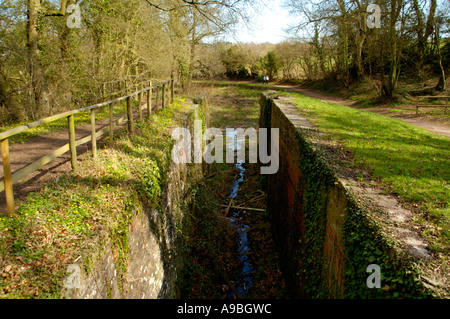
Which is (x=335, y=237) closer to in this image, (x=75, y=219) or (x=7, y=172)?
(x=75, y=219)

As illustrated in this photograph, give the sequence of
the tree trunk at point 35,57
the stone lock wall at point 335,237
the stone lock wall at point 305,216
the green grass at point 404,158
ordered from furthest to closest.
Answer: the tree trunk at point 35,57, the stone lock wall at point 305,216, the green grass at point 404,158, the stone lock wall at point 335,237

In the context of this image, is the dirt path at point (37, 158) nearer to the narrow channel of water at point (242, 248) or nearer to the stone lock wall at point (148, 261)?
the stone lock wall at point (148, 261)

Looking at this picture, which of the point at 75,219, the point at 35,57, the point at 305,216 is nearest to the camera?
the point at 75,219

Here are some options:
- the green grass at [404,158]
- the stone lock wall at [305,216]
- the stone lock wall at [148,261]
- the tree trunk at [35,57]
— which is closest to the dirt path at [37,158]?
the stone lock wall at [148,261]

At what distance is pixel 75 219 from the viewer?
3.44 m

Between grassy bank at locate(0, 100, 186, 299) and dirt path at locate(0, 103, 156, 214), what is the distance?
364 mm

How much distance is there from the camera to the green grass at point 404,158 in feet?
12.9

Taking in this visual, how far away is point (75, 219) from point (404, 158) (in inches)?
212

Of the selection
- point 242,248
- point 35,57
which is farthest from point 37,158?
point 35,57

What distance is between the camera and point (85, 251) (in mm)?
3023

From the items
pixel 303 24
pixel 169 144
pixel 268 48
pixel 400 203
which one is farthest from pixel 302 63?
pixel 400 203

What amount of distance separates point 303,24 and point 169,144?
18.0 m

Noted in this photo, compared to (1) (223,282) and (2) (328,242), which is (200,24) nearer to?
(1) (223,282)

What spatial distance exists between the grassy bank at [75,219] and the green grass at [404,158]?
348 centimetres
